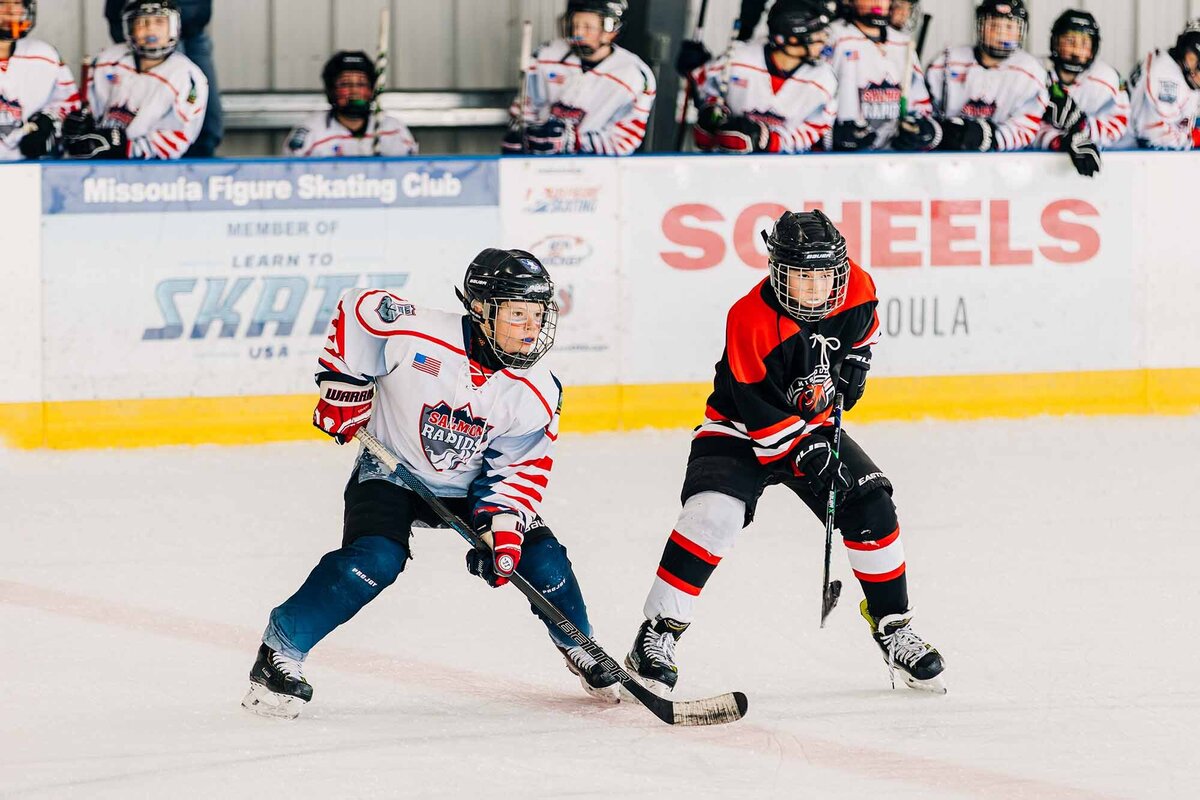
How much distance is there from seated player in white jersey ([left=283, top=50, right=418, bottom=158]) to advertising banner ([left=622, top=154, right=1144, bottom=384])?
1087 mm

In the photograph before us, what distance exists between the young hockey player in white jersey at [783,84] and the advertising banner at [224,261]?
1.24 metres

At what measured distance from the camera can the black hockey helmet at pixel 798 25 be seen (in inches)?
278

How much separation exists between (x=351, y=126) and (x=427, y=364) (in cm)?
393

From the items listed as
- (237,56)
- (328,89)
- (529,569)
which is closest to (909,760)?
(529,569)

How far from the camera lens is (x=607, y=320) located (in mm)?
6590

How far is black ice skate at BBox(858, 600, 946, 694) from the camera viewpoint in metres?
3.58

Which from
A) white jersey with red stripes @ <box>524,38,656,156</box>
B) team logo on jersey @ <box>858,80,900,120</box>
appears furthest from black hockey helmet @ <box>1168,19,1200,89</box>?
white jersey with red stripes @ <box>524,38,656,156</box>

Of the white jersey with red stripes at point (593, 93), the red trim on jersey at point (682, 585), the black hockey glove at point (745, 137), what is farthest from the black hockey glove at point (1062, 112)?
the red trim on jersey at point (682, 585)

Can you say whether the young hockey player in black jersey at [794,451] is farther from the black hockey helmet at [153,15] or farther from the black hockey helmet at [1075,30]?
the black hockey helmet at [1075,30]

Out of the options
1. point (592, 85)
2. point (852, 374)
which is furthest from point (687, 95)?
point (852, 374)

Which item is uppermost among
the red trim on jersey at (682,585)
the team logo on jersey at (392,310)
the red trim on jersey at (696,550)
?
the team logo on jersey at (392,310)

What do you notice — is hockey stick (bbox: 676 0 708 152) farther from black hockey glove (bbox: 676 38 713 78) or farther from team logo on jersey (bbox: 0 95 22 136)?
team logo on jersey (bbox: 0 95 22 136)

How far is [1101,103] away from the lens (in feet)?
24.5

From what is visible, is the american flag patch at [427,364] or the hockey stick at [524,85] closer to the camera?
the american flag patch at [427,364]
